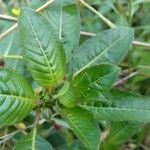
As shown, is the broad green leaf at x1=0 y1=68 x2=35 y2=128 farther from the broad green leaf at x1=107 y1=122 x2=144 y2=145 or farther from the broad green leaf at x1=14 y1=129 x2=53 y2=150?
the broad green leaf at x1=107 y1=122 x2=144 y2=145

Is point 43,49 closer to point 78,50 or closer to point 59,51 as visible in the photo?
point 59,51

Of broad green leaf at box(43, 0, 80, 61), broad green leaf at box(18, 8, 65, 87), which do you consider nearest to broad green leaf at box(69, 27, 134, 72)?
broad green leaf at box(43, 0, 80, 61)

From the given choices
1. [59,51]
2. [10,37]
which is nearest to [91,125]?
[59,51]

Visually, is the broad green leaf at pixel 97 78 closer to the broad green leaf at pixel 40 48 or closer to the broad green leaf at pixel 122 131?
the broad green leaf at pixel 40 48

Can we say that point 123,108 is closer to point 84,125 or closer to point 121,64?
point 84,125

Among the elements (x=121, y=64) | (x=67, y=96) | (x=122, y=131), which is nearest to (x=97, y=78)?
(x=67, y=96)

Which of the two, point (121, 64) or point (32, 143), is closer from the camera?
point (32, 143)
